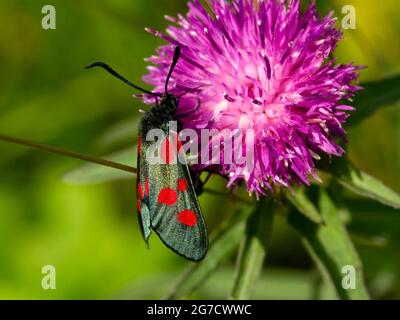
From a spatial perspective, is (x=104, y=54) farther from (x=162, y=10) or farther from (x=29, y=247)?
(x=29, y=247)

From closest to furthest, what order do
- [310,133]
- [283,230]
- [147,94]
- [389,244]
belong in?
[310,133] < [147,94] < [389,244] < [283,230]

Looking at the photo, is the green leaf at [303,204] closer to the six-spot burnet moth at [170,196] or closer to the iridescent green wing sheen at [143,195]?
the six-spot burnet moth at [170,196]

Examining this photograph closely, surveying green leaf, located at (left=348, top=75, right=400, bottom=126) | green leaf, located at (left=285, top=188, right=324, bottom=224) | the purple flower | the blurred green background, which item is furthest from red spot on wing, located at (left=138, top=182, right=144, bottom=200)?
the blurred green background

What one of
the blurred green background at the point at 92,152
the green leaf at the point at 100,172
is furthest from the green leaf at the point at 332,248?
the blurred green background at the point at 92,152

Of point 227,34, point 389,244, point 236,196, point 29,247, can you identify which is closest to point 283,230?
point 389,244

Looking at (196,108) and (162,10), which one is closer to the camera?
(196,108)

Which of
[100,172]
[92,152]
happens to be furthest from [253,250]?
[92,152]
